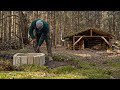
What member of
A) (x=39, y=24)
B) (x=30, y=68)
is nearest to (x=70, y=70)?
(x=30, y=68)

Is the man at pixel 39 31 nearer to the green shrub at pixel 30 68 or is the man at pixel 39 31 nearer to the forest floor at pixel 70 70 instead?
the forest floor at pixel 70 70

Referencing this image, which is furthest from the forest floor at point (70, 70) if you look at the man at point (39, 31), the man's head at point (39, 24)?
the man's head at point (39, 24)

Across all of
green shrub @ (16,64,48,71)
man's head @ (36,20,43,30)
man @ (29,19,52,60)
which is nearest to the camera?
green shrub @ (16,64,48,71)

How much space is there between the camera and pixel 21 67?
10.0m

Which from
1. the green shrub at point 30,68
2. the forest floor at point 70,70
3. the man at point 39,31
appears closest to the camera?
the forest floor at point 70,70

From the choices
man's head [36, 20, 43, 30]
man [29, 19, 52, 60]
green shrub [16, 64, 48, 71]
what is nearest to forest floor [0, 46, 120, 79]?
green shrub [16, 64, 48, 71]

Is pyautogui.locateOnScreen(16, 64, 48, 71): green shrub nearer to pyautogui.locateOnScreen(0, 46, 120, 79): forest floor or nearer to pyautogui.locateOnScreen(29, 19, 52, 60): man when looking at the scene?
pyautogui.locateOnScreen(0, 46, 120, 79): forest floor

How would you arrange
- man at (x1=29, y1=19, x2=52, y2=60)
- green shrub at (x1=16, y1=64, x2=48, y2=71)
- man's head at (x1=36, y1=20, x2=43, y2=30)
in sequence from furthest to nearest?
man at (x1=29, y1=19, x2=52, y2=60) → man's head at (x1=36, y1=20, x2=43, y2=30) → green shrub at (x1=16, y1=64, x2=48, y2=71)

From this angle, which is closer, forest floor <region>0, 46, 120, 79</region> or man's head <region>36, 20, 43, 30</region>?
forest floor <region>0, 46, 120, 79</region>
